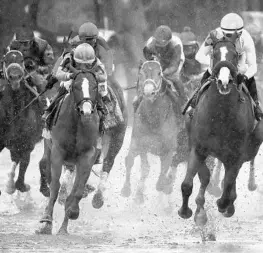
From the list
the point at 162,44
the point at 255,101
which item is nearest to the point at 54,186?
the point at 255,101

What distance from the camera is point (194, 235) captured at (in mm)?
14398

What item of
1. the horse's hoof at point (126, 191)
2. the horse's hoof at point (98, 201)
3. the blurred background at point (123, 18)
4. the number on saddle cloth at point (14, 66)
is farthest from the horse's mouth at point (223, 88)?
the blurred background at point (123, 18)

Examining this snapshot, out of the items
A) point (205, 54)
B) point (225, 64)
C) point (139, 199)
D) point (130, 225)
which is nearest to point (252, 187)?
point (139, 199)

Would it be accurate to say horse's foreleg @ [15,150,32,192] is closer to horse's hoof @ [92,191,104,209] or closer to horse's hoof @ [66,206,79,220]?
horse's hoof @ [92,191,104,209]

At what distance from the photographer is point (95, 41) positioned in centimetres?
1633

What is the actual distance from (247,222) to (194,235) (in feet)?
5.84

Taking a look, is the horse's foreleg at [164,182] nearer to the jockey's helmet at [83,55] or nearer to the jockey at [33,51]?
the jockey at [33,51]

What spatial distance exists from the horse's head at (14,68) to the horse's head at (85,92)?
119 inches

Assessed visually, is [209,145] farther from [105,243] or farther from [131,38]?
[131,38]

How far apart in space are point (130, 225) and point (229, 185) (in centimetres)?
214

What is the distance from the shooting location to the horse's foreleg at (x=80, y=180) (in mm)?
13867

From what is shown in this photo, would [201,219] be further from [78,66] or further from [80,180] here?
[78,66]

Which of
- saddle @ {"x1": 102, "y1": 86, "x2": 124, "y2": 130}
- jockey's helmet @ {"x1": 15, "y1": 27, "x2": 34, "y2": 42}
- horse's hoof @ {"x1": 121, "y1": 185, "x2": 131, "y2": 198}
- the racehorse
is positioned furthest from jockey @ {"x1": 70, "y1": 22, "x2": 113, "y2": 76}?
horse's hoof @ {"x1": 121, "y1": 185, "x2": 131, "y2": 198}

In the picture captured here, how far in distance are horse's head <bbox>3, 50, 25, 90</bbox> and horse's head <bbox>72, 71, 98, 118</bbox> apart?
3.02 meters
